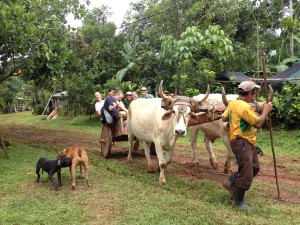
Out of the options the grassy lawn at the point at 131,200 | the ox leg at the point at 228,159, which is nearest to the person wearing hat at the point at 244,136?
the grassy lawn at the point at 131,200

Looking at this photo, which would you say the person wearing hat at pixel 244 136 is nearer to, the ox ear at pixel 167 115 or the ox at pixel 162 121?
the ox at pixel 162 121

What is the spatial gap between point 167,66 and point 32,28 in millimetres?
11775

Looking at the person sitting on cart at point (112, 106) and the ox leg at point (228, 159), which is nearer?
the ox leg at point (228, 159)

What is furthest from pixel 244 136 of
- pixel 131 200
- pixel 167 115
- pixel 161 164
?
pixel 161 164

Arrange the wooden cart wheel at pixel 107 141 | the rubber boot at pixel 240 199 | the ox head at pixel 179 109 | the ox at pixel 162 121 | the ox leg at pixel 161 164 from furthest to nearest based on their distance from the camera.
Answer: the wooden cart wheel at pixel 107 141
the ox leg at pixel 161 164
the ox at pixel 162 121
the ox head at pixel 179 109
the rubber boot at pixel 240 199

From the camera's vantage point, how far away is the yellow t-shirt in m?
4.98

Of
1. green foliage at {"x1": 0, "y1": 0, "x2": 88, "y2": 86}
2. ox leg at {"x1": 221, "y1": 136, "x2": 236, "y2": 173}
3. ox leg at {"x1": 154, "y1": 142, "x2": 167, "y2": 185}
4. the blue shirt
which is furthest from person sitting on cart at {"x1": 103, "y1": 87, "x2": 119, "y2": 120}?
ox leg at {"x1": 221, "y1": 136, "x2": 236, "y2": 173}

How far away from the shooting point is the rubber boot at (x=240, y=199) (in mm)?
5273

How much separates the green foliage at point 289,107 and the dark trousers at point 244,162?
829cm

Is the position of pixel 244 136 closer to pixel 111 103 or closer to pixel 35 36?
pixel 111 103

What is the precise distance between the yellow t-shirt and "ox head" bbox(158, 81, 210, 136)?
1047mm

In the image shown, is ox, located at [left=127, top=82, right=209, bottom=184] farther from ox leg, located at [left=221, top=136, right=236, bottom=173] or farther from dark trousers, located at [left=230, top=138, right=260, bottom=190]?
dark trousers, located at [left=230, top=138, right=260, bottom=190]

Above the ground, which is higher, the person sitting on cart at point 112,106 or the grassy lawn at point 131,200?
the person sitting on cart at point 112,106

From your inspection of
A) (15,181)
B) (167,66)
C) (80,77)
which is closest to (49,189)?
(15,181)
